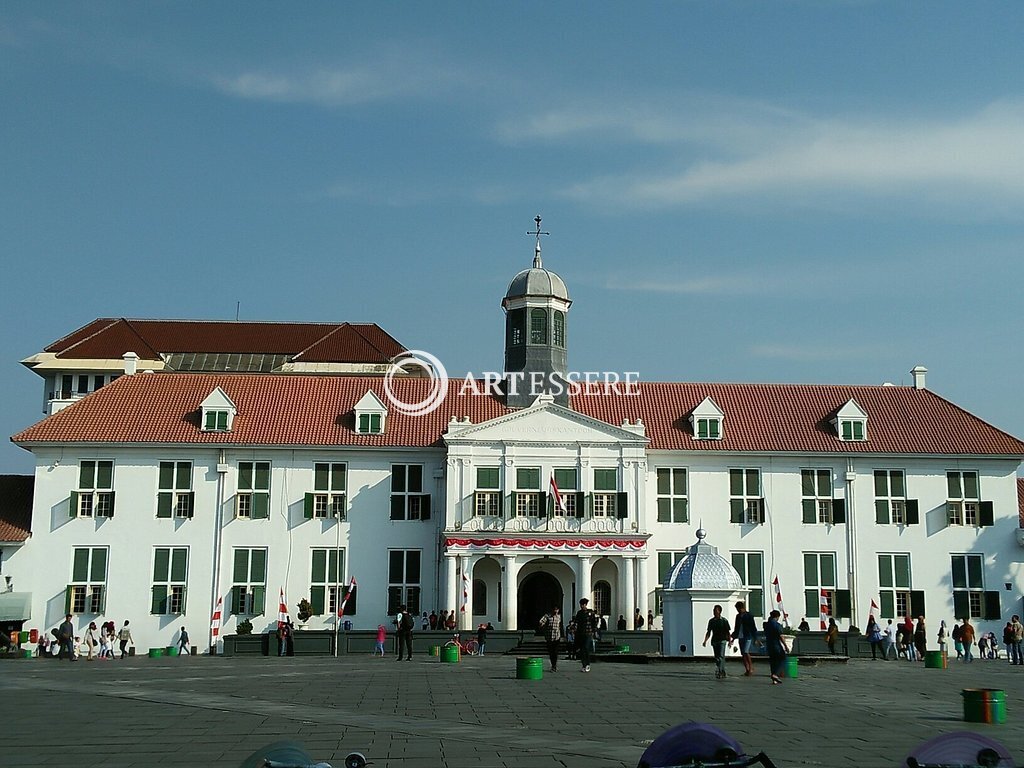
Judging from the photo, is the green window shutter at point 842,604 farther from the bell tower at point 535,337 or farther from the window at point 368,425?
the window at point 368,425

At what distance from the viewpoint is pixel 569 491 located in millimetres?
46938

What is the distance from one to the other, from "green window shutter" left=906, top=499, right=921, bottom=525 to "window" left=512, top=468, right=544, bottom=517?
582 inches

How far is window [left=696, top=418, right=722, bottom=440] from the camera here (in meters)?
49.2

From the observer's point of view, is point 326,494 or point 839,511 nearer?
point 326,494

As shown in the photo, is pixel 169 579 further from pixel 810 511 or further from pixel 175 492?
pixel 810 511

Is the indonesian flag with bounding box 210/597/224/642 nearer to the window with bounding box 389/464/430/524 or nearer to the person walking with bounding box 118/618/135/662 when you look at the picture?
the person walking with bounding box 118/618/135/662

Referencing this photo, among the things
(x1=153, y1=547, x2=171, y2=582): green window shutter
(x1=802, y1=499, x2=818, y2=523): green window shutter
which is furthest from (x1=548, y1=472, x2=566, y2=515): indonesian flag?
(x1=153, y1=547, x2=171, y2=582): green window shutter

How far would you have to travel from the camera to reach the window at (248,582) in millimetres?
46531

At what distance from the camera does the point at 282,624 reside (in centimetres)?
4106

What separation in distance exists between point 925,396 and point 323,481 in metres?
26.0

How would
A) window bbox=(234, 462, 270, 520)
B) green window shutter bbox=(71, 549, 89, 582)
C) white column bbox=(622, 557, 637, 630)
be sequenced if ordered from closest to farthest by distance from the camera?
white column bbox=(622, 557, 637, 630), green window shutter bbox=(71, 549, 89, 582), window bbox=(234, 462, 270, 520)

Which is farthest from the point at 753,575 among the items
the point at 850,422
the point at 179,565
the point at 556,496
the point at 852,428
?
the point at 179,565

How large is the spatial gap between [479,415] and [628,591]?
9.91 metres

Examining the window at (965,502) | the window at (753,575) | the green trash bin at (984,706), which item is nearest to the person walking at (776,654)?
the green trash bin at (984,706)
